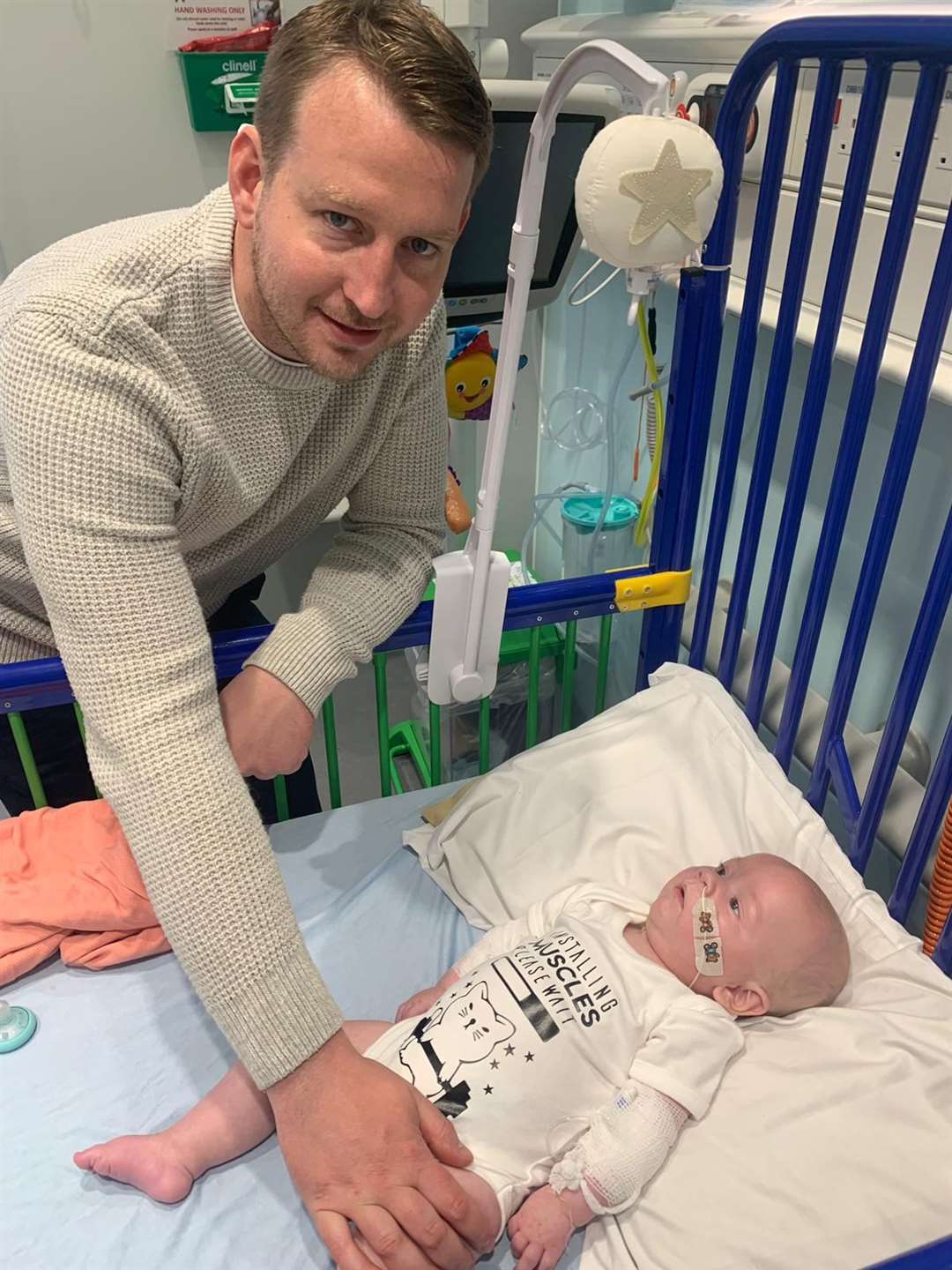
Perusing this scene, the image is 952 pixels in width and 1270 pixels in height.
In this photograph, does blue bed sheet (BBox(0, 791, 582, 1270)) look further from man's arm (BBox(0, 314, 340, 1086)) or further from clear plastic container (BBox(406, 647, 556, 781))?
clear plastic container (BBox(406, 647, 556, 781))

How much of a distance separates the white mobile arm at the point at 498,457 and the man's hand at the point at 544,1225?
2.02 ft

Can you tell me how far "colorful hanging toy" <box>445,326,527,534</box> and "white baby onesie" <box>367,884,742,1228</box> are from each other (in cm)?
84

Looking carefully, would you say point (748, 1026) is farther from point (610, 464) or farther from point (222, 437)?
point (610, 464)

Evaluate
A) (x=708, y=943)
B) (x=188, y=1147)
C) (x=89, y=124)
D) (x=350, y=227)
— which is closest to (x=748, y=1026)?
(x=708, y=943)

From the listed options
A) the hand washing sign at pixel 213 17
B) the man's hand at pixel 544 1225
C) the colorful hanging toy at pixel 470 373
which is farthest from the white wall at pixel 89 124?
the man's hand at pixel 544 1225

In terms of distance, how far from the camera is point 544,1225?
0.93 metres

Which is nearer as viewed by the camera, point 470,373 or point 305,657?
point 305,657

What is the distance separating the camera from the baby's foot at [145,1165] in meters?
0.97

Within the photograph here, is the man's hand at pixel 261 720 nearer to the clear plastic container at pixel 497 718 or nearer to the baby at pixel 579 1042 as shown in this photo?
the baby at pixel 579 1042

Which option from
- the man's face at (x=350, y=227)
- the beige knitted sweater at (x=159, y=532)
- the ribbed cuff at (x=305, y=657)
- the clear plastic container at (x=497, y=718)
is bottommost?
the clear plastic container at (x=497, y=718)

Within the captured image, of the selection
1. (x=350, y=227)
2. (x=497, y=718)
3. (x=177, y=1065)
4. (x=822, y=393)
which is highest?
(x=350, y=227)

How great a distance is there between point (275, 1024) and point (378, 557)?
595 mm

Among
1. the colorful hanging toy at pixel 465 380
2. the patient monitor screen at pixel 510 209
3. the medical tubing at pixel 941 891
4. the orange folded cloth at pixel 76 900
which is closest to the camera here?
the medical tubing at pixel 941 891

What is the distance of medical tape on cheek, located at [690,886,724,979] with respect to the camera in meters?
1.12
